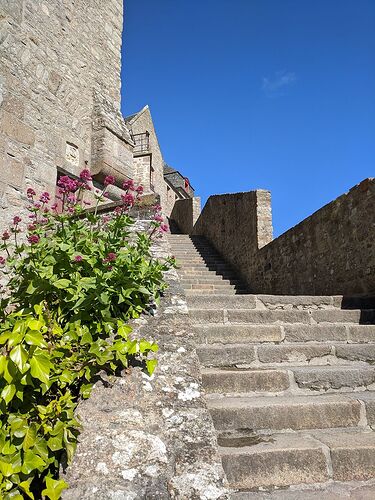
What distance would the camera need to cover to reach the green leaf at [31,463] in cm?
126

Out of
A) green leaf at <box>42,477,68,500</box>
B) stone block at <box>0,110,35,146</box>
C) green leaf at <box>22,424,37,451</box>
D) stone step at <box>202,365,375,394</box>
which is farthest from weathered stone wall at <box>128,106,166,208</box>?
green leaf at <box>42,477,68,500</box>

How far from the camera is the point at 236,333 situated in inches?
123

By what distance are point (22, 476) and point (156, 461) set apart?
1.62 ft

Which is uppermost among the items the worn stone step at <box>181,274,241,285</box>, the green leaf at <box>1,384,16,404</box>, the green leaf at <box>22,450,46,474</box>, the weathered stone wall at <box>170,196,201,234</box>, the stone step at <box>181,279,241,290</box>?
the weathered stone wall at <box>170,196,201,234</box>

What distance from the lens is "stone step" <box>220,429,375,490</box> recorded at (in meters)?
1.75

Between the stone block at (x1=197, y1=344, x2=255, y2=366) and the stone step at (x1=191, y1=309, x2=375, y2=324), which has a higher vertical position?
the stone step at (x1=191, y1=309, x2=375, y2=324)

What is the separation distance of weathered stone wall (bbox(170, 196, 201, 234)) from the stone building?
10986mm

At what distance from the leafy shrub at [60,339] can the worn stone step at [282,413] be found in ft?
2.26

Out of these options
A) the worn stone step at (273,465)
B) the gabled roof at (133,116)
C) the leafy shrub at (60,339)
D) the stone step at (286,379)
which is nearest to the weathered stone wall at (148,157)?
the gabled roof at (133,116)

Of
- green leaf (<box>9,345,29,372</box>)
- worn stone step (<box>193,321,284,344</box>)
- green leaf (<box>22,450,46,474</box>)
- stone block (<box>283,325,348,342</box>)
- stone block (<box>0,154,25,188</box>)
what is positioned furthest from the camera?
stone block (<box>0,154,25,188</box>)

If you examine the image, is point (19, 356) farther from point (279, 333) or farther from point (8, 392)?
point (279, 333)

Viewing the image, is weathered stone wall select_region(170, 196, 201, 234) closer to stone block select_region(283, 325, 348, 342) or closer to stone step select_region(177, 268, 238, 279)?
stone step select_region(177, 268, 238, 279)

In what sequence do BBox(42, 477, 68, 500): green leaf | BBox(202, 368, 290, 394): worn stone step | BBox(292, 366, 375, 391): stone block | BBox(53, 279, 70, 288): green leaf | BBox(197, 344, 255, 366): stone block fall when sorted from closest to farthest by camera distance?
BBox(42, 477, 68, 500): green leaf → BBox(53, 279, 70, 288): green leaf → BBox(202, 368, 290, 394): worn stone step → BBox(292, 366, 375, 391): stone block → BBox(197, 344, 255, 366): stone block

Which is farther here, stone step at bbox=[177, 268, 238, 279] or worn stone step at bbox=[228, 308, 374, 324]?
stone step at bbox=[177, 268, 238, 279]
